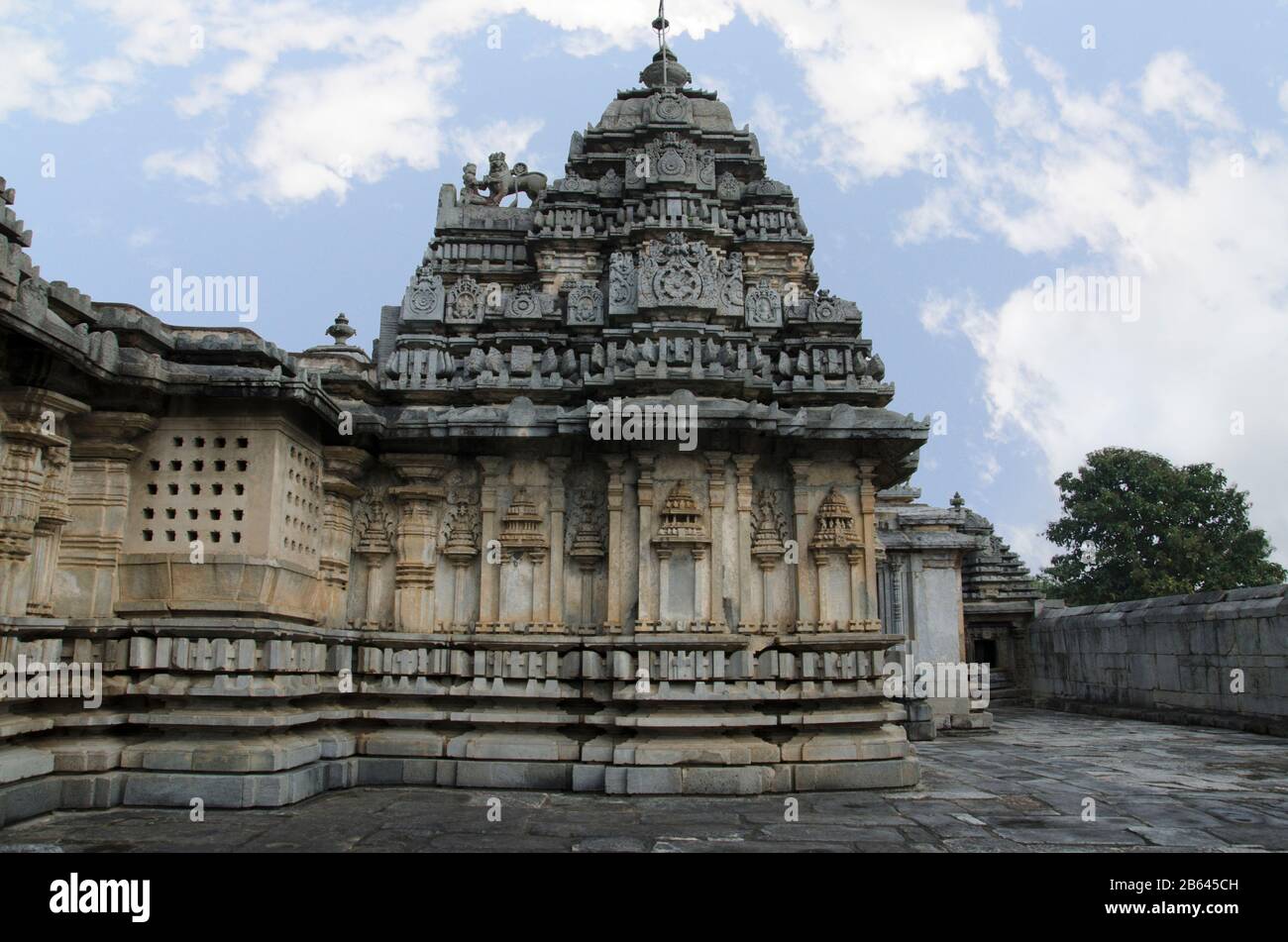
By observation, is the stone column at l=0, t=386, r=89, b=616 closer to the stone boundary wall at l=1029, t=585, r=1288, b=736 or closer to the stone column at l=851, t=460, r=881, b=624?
the stone column at l=851, t=460, r=881, b=624

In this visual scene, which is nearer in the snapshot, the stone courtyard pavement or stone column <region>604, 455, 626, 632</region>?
the stone courtyard pavement

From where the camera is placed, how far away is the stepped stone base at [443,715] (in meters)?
8.70

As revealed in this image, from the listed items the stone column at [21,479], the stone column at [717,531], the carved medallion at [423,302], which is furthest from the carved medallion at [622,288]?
the stone column at [21,479]

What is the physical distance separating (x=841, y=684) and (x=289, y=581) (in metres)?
5.64

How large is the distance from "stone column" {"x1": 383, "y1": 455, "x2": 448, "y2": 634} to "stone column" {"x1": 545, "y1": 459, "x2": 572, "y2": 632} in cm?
123

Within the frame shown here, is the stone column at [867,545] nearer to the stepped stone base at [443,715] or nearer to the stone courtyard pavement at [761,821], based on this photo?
the stepped stone base at [443,715]

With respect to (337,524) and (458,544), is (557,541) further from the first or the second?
(337,524)

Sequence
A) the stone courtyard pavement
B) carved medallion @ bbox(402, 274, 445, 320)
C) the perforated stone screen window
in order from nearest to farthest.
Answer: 1. the stone courtyard pavement
2. the perforated stone screen window
3. carved medallion @ bbox(402, 274, 445, 320)

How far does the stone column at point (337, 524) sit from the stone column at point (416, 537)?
437 mm

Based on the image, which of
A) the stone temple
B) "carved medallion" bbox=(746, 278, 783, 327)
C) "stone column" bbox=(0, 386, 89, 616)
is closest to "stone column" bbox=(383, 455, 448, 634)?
the stone temple

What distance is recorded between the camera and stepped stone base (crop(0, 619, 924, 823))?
8703 millimetres

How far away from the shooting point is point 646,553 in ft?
34.4

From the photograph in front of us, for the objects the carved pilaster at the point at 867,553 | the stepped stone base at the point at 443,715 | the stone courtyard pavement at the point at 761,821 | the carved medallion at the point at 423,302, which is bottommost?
the stone courtyard pavement at the point at 761,821

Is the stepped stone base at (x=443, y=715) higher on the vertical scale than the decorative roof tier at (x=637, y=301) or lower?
lower
